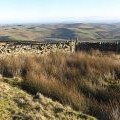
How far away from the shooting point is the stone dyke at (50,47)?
13248 mm

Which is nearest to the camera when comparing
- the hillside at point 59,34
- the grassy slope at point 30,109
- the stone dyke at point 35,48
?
the grassy slope at point 30,109

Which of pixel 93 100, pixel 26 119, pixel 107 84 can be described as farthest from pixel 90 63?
pixel 26 119

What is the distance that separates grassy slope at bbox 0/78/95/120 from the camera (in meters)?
6.14

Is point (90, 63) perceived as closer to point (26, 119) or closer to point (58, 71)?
point (58, 71)

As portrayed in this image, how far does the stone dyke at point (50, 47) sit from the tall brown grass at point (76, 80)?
1.21 m

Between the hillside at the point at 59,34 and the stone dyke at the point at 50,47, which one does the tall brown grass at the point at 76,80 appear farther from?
the hillside at the point at 59,34

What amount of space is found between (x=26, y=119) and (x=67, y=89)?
6.68 ft

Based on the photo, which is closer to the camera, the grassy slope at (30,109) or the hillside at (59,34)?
the grassy slope at (30,109)

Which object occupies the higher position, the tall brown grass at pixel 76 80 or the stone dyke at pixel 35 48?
the stone dyke at pixel 35 48

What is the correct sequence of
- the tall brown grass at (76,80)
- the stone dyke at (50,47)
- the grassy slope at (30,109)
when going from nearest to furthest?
the grassy slope at (30,109) < the tall brown grass at (76,80) < the stone dyke at (50,47)

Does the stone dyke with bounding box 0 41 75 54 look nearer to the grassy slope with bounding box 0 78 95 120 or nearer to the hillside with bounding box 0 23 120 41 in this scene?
the grassy slope with bounding box 0 78 95 120

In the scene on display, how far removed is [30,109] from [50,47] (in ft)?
29.8

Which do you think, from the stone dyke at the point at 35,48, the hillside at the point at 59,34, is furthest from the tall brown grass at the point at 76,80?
the hillside at the point at 59,34

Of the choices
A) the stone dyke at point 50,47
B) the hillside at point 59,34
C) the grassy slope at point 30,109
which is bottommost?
the hillside at point 59,34
